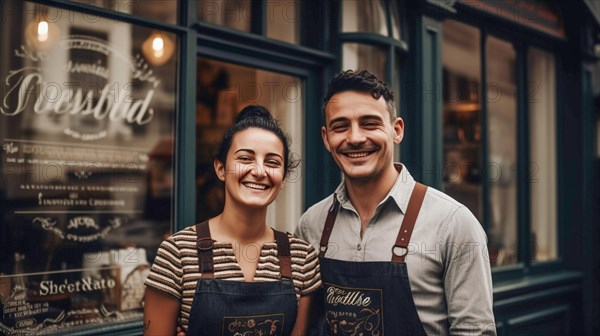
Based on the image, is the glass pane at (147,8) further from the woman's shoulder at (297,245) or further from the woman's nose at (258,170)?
the woman's shoulder at (297,245)

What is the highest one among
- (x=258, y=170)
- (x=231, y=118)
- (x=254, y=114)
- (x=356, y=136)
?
(x=231, y=118)

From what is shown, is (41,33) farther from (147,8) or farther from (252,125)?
(252,125)

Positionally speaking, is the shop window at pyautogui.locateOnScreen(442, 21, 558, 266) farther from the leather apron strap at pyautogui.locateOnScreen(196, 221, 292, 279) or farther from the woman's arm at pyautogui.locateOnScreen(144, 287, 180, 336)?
the woman's arm at pyautogui.locateOnScreen(144, 287, 180, 336)

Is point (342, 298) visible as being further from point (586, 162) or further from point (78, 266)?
point (586, 162)

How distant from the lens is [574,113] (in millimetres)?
6426

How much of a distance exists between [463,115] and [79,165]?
3.52 meters

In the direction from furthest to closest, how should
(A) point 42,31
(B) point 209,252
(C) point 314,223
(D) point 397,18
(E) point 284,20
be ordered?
(D) point 397,18, (E) point 284,20, (A) point 42,31, (C) point 314,223, (B) point 209,252

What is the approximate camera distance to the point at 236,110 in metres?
5.44

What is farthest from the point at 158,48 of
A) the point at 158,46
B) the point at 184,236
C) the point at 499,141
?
the point at 499,141

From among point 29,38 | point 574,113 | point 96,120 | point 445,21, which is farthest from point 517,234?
point 29,38

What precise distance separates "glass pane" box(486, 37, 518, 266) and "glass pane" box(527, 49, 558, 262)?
21cm

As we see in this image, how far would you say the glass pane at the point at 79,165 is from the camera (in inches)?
143

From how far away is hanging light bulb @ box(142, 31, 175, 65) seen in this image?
13.0ft

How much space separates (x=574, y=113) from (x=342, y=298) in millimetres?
4605
